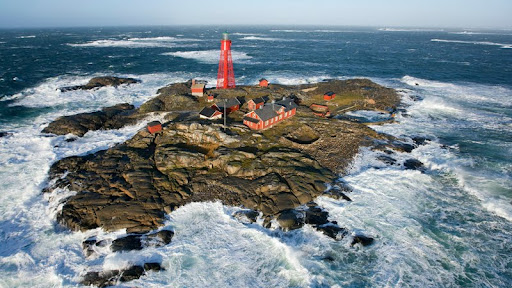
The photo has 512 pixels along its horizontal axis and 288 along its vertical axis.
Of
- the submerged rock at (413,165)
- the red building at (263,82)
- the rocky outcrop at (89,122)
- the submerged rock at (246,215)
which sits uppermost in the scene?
the red building at (263,82)

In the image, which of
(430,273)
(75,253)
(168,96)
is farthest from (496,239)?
(168,96)

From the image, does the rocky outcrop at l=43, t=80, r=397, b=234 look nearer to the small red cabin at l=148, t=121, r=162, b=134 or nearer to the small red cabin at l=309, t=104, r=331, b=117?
the small red cabin at l=148, t=121, r=162, b=134

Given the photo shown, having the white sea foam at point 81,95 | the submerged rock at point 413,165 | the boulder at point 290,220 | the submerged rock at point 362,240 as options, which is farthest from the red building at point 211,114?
the submerged rock at point 413,165

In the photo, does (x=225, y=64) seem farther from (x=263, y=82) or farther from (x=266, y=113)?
(x=266, y=113)

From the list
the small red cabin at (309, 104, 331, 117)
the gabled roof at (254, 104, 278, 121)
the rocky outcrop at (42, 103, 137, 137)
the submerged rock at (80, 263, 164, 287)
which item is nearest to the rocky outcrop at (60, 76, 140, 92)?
the rocky outcrop at (42, 103, 137, 137)

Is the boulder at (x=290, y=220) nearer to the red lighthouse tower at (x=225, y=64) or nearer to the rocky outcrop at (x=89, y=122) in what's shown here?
the rocky outcrop at (x=89, y=122)

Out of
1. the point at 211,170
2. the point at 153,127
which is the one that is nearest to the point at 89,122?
the point at 153,127
